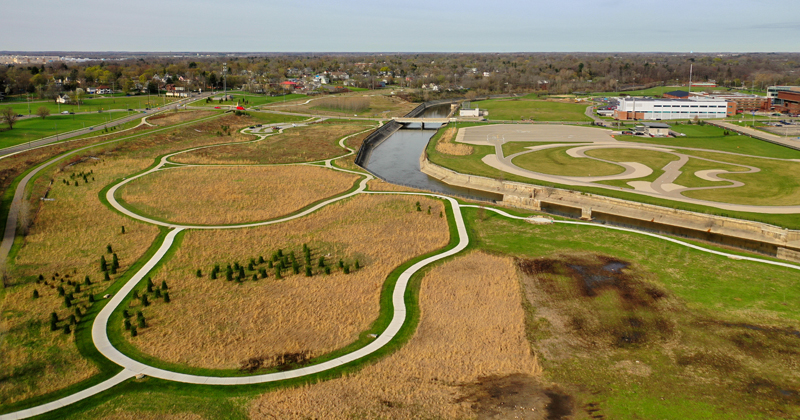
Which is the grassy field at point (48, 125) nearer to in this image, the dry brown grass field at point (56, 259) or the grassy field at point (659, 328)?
the dry brown grass field at point (56, 259)

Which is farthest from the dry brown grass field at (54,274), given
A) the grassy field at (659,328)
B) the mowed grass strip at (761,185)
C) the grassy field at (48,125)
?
the mowed grass strip at (761,185)

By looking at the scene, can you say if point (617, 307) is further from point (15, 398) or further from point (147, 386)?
point (15, 398)

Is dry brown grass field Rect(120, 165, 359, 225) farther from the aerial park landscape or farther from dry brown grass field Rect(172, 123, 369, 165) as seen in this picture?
dry brown grass field Rect(172, 123, 369, 165)

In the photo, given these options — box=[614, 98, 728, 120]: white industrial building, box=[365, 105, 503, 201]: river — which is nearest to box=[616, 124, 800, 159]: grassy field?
box=[614, 98, 728, 120]: white industrial building

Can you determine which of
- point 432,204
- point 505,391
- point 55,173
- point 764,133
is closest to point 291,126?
point 55,173

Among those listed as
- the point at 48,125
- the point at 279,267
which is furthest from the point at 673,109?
the point at 48,125

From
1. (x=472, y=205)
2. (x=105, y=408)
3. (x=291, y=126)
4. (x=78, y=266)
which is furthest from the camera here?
(x=291, y=126)
